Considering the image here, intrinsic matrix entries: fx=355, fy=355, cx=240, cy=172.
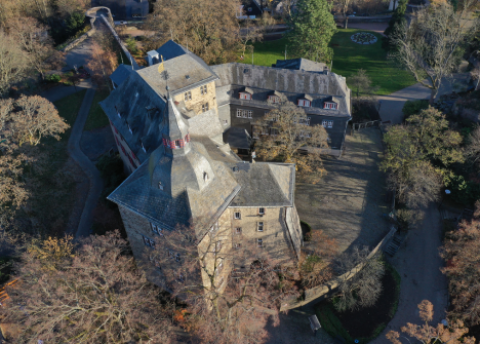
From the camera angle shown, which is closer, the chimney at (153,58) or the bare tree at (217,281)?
the bare tree at (217,281)

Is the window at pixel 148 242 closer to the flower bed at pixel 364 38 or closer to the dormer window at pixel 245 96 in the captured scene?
the dormer window at pixel 245 96

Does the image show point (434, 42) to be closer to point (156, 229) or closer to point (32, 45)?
point (156, 229)

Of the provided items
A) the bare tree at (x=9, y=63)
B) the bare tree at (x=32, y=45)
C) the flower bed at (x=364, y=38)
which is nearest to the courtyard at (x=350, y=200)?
the flower bed at (x=364, y=38)

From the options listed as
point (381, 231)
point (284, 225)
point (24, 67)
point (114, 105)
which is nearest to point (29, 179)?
point (114, 105)

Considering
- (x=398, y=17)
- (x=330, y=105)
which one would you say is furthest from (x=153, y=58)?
(x=398, y=17)

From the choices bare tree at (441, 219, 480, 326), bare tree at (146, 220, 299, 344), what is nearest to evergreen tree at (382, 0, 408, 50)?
bare tree at (441, 219, 480, 326)
